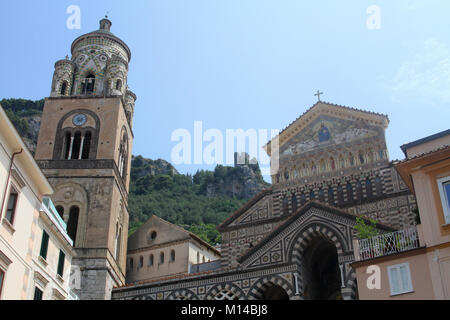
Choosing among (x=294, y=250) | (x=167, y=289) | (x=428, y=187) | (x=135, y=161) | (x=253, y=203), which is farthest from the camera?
(x=135, y=161)

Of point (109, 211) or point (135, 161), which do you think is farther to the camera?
point (135, 161)

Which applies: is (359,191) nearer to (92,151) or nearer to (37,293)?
(92,151)

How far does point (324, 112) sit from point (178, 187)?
50.1 meters

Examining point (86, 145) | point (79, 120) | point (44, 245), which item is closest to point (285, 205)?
point (86, 145)

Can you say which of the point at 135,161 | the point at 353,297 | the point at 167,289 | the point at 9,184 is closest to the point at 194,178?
the point at 135,161

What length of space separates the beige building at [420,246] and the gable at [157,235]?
788 inches

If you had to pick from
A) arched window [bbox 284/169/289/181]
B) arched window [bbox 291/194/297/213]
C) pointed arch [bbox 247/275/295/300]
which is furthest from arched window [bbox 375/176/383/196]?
pointed arch [bbox 247/275/295/300]

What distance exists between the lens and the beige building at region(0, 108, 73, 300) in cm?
1503

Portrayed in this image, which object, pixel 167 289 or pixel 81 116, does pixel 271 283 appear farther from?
pixel 81 116

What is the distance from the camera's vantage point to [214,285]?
27.6m

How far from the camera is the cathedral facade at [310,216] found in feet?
85.1

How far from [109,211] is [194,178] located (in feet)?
186
